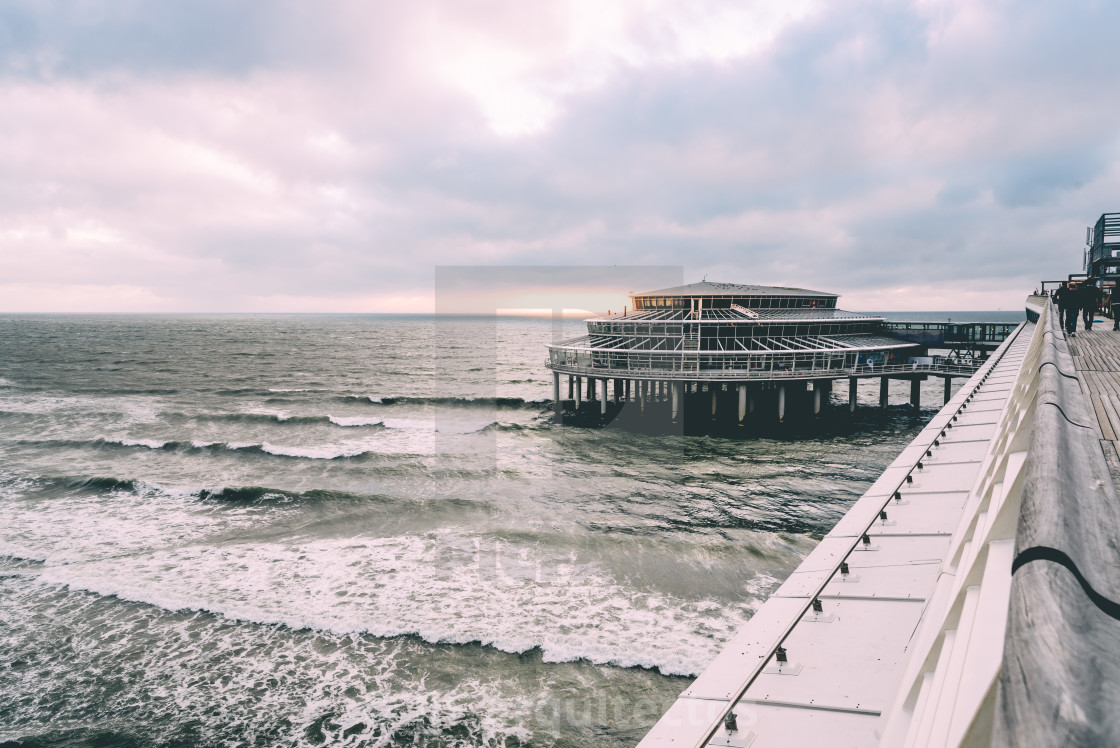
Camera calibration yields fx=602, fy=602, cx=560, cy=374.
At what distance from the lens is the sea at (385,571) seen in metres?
13.6

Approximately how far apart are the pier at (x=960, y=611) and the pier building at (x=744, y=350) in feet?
99.9

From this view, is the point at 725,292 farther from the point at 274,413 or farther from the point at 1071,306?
the point at 274,413

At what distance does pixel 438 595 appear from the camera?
1827cm

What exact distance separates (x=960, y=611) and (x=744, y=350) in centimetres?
4214

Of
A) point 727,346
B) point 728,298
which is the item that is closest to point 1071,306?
point 727,346

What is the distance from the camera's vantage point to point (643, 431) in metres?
42.4

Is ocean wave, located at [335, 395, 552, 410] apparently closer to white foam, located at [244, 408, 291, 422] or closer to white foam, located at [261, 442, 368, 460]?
white foam, located at [244, 408, 291, 422]

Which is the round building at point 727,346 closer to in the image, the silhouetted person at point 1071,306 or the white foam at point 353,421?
the white foam at point 353,421

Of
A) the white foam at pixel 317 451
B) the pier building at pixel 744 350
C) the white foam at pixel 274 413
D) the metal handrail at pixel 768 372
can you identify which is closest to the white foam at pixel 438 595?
the white foam at pixel 317 451

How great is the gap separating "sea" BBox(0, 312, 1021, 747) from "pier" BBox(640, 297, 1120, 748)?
7756mm

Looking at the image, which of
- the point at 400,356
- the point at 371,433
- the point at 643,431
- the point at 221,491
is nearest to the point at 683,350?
the point at 643,431

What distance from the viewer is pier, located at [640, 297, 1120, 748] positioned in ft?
3.41

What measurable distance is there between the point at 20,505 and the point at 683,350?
37.9 meters

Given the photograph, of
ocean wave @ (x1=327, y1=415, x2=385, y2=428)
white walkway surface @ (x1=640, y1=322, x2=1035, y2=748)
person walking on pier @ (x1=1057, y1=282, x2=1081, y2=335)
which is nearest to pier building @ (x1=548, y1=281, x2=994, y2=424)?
ocean wave @ (x1=327, y1=415, x2=385, y2=428)
